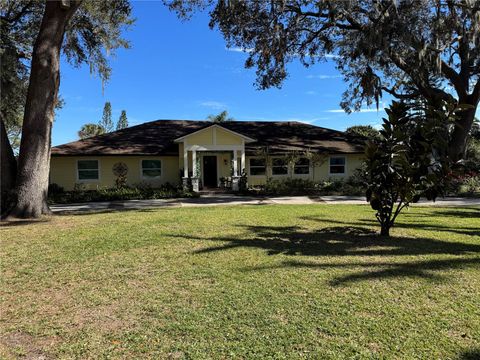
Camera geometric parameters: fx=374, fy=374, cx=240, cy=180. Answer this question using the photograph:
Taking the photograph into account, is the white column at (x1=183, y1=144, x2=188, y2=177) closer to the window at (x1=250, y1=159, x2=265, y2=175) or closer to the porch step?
the porch step

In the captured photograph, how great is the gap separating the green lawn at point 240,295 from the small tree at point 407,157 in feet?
3.29

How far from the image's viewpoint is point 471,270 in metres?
5.29

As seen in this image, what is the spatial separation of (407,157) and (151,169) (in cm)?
1775

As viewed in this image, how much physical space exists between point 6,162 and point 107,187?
35.9 feet

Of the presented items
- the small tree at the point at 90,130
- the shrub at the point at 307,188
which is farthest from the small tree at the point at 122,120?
the shrub at the point at 307,188

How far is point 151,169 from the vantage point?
22.7m

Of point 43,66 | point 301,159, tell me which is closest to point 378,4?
point 301,159

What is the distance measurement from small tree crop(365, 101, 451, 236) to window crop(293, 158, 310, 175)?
1668 centimetres

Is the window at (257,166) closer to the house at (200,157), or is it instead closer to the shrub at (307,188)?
the house at (200,157)

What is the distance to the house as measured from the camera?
70.5 ft

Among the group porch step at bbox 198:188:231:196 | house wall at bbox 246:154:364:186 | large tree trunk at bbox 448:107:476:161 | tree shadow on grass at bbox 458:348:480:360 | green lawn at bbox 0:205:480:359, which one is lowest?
tree shadow on grass at bbox 458:348:480:360

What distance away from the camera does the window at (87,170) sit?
21.7m

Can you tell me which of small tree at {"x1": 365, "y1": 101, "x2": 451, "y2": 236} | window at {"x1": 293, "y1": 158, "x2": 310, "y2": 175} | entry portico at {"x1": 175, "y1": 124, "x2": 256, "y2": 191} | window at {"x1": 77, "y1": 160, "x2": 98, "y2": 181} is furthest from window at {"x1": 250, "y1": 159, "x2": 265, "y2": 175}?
small tree at {"x1": 365, "y1": 101, "x2": 451, "y2": 236}

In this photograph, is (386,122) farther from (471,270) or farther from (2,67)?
(2,67)
